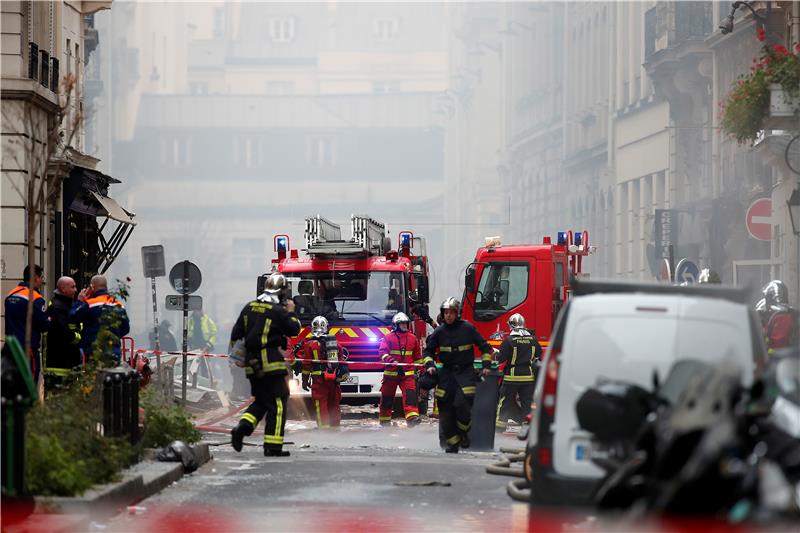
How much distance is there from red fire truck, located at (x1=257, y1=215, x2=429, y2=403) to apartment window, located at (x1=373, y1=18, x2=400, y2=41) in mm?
135713

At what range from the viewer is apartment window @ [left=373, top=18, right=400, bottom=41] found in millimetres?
162375

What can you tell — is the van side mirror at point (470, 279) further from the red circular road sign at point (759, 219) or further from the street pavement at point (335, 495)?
the street pavement at point (335, 495)

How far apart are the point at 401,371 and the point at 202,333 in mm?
23382

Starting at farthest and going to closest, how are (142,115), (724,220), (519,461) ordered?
(142,115)
(724,220)
(519,461)

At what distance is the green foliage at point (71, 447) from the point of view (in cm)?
1191

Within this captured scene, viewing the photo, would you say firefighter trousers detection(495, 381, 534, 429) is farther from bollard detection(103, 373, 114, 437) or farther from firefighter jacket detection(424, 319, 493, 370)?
bollard detection(103, 373, 114, 437)

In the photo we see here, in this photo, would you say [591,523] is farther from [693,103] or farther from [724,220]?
[693,103]

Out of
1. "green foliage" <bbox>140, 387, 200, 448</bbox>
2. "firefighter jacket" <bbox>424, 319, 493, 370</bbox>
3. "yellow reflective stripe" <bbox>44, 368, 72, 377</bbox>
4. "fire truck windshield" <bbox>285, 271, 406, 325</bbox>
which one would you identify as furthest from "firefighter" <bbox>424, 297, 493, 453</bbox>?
"fire truck windshield" <bbox>285, 271, 406, 325</bbox>

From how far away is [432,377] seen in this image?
1866 cm

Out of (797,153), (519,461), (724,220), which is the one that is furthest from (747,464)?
(724,220)

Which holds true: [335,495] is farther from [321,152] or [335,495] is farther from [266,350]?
[321,152]

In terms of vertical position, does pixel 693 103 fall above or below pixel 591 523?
above

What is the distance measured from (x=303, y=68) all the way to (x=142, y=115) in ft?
128

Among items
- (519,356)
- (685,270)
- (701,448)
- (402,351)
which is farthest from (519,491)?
(685,270)
